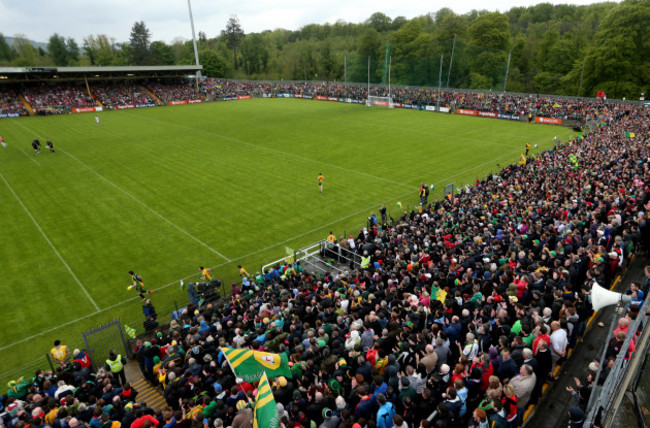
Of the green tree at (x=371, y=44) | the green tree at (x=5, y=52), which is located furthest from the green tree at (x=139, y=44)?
the green tree at (x=371, y=44)

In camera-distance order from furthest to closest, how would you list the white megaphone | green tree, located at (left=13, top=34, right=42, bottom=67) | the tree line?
green tree, located at (left=13, top=34, right=42, bottom=67) < the tree line < the white megaphone

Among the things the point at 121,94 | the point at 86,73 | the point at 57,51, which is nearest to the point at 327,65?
the point at 121,94

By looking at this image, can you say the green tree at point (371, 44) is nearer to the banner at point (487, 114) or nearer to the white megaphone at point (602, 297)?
the banner at point (487, 114)

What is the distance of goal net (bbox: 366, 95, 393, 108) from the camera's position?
220 ft

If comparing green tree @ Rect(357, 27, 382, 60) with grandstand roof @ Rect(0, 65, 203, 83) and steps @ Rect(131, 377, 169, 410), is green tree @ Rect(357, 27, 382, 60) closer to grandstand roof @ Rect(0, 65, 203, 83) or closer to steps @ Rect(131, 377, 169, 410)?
grandstand roof @ Rect(0, 65, 203, 83)

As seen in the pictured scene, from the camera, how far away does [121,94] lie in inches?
2874

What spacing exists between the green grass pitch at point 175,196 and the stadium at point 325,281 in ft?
0.54

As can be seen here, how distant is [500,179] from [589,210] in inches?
328

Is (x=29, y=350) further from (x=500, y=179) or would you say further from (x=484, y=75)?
(x=484, y=75)

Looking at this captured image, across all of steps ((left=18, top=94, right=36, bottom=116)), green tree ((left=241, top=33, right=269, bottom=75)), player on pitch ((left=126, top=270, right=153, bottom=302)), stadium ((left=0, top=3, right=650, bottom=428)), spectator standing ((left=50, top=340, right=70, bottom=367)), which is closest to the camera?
stadium ((left=0, top=3, right=650, bottom=428))

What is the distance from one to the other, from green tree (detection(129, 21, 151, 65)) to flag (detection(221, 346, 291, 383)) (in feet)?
430

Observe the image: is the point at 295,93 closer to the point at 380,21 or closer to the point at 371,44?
the point at 371,44

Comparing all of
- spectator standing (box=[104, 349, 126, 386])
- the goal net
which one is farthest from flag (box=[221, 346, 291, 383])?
the goal net

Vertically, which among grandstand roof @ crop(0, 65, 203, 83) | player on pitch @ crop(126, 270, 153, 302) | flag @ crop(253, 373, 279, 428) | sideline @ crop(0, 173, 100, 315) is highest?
grandstand roof @ crop(0, 65, 203, 83)
